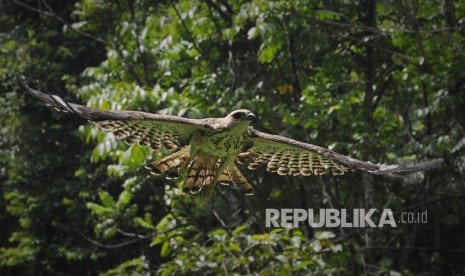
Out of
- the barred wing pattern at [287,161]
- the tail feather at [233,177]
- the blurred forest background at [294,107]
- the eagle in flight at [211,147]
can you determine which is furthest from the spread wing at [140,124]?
the blurred forest background at [294,107]

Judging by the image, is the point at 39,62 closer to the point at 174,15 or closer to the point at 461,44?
the point at 174,15

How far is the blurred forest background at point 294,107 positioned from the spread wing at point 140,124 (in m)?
1.32

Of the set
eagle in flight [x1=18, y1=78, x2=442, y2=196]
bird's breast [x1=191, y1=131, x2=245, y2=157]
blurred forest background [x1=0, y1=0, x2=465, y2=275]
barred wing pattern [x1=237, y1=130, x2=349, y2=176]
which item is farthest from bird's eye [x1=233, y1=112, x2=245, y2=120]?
blurred forest background [x1=0, y1=0, x2=465, y2=275]

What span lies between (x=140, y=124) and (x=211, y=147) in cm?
55

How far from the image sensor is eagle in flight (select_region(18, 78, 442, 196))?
4.98 meters

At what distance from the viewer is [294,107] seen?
8.96 m

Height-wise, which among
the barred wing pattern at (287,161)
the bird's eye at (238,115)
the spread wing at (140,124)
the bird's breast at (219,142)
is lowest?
the barred wing pattern at (287,161)

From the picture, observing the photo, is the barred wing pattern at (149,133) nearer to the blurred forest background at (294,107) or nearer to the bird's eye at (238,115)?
the bird's eye at (238,115)

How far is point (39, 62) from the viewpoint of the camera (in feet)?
40.2

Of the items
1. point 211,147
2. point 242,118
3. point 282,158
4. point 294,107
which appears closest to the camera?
point 242,118

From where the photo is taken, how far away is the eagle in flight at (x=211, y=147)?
4979 mm

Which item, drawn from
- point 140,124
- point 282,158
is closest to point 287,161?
point 282,158

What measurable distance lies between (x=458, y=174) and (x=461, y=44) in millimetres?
1434

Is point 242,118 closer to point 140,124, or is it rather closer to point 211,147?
point 211,147
